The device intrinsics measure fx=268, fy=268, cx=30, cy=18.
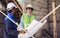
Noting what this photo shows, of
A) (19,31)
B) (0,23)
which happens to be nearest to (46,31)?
(0,23)

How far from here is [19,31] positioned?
4.52m

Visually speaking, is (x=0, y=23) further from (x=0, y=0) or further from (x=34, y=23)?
(x=34, y=23)

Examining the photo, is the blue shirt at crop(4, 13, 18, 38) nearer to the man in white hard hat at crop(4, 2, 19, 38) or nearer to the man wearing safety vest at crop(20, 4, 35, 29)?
the man in white hard hat at crop(4, 2, 19, 38)

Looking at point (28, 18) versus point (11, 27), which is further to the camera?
point (28, 18)

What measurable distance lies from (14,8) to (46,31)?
10.2 feet

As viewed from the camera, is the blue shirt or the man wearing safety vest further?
the man wearing safety vest

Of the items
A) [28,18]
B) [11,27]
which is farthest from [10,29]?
[28,18]

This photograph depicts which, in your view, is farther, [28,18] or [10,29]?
[28,18]

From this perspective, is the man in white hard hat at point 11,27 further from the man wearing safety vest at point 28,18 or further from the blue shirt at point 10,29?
the man wearing safety vest at point 28,18

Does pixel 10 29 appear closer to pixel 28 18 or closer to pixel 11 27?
pixel 11 27

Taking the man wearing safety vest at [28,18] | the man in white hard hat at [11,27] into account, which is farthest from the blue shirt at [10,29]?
the man wearing safety vest at [28,18]

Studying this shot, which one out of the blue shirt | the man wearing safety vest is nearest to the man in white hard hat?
the blue shirt

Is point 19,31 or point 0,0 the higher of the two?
point 0,0

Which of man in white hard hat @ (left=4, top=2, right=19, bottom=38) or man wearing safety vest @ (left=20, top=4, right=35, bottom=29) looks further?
man wearing safety vest @ (left=20, top=4, right=35, bottom=29)
